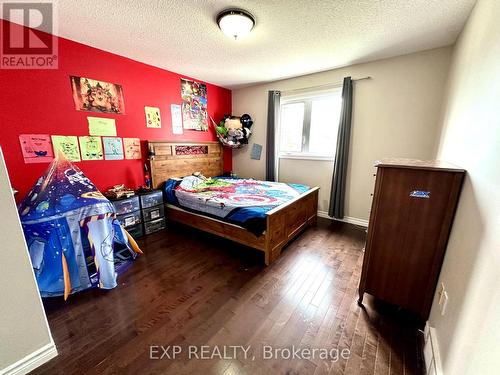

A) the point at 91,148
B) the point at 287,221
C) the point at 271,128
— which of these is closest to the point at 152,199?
the point at 91,148

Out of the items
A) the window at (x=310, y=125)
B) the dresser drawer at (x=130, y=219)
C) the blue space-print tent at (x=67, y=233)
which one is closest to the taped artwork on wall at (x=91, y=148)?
the blue space-print tent at (x=67, y=233)

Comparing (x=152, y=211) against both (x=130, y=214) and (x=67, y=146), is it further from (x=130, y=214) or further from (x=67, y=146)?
(x=67, y=146)

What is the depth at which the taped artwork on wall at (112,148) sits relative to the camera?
2.65m

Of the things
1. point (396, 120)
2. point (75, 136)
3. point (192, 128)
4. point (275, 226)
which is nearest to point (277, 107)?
point (192, 128)

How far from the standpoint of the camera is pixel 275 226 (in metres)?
2.22

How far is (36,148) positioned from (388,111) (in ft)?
14.4

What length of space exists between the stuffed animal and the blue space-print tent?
8.73 ft

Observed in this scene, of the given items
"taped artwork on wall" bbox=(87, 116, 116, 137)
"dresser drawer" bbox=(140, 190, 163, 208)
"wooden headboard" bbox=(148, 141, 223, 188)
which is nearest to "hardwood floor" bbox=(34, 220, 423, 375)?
"dresser drawer" bbox=(140, 190, 163, 208)

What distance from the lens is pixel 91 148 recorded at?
99.0 inches

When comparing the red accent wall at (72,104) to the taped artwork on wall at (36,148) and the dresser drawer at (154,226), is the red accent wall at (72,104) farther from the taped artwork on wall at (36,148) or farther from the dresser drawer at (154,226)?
the dresser drawer at (154,226)

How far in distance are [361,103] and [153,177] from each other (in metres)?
3.43

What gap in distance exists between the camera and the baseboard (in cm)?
105

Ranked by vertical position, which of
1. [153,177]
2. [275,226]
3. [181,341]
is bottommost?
[181,341]

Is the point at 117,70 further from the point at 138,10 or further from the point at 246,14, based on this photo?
the point at 246,14
